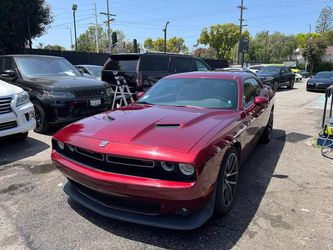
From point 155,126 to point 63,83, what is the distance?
440 cm

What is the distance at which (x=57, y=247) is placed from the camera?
2891mm

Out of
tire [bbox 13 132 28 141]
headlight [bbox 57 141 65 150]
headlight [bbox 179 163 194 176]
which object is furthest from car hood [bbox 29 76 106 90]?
headlight [bbox 179 163 194 176]

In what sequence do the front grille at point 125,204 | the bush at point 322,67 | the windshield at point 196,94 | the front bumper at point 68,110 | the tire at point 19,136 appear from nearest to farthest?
the front grille at point 125,204, the windshield at point 196,94, the tire at point 19,136, the front bumper at point 68,110, the bush at point 322,67

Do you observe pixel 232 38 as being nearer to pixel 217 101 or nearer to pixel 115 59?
pixel 115 59

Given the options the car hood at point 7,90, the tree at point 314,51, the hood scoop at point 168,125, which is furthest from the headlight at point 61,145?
the tree at point 314,51

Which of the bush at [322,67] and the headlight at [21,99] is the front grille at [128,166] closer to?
the headlight at [21,99]

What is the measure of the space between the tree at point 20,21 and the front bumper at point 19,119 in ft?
45.5

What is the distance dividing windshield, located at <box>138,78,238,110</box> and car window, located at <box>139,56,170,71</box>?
4738mm

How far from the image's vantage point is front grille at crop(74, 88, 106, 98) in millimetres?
7046

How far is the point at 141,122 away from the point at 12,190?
6.63 ft

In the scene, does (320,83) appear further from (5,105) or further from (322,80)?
(5,105)

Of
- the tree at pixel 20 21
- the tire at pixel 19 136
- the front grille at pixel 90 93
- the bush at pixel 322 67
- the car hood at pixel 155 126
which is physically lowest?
the bush at pixel 322 67

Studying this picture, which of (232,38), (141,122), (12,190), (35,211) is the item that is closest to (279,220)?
(141,122)

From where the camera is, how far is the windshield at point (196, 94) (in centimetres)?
427
